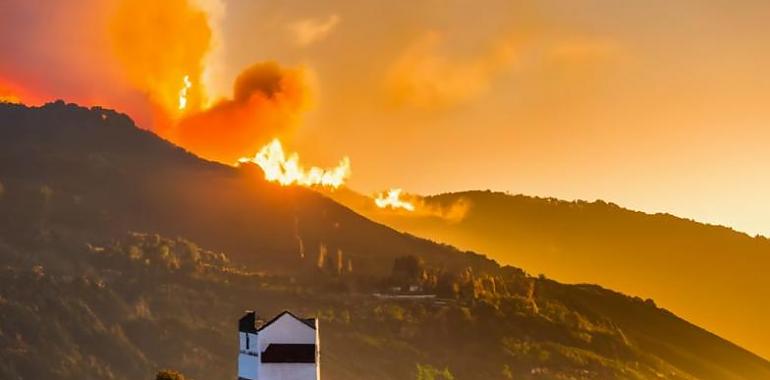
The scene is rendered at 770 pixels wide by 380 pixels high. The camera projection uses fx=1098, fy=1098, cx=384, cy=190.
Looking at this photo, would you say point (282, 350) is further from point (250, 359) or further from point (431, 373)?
point (431, 373)

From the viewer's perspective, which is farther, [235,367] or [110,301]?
[110,301]

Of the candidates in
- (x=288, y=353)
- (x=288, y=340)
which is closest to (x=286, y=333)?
(x=288, y=340)

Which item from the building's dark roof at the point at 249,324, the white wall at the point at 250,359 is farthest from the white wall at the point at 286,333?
the building's dark roof at the point at 249,324

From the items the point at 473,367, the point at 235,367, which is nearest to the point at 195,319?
the point at 235,367

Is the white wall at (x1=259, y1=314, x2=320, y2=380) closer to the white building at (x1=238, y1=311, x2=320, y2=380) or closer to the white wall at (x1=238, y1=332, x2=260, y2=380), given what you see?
the white building at (x1=238, y1=311, x2=320, y2=380)

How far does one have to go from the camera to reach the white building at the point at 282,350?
298ft

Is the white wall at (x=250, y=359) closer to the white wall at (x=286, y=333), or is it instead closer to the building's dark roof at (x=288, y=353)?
the white wall at (x=286, y=333)

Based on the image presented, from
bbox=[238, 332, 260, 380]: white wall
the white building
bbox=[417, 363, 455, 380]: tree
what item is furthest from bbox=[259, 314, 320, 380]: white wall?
bbox=[417, 363, 455, 380]: tree

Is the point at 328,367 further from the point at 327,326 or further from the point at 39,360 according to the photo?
the point at 39,360

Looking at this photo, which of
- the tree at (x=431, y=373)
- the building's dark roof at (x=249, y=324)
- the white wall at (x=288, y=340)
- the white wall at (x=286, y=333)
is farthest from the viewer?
the tree at (x=431, y=373)

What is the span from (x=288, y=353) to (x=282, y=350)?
68cm

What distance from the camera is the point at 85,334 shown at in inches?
7180

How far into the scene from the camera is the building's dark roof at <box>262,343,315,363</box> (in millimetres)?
91375

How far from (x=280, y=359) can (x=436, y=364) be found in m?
103
